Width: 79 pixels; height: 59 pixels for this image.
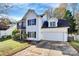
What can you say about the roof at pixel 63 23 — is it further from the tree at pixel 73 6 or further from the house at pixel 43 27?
the tree at pixel 73 6

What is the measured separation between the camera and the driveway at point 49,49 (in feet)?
6.42

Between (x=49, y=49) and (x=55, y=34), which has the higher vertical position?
(x=55, y=34)

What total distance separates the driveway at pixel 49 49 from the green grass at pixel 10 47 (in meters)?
0.04

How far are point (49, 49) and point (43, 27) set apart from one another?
224 millimetres

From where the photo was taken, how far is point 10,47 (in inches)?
77.9

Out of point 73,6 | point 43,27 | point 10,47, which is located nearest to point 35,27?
point 43,27

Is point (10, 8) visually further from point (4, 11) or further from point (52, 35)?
point (52, 35)

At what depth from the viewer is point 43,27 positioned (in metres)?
2.02

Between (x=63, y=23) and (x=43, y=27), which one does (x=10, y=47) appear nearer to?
(x=43, y=27)

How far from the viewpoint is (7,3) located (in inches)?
78.2

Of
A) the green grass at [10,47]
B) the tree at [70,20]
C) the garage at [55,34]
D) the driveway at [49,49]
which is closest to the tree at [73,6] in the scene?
the tree at [70,20]

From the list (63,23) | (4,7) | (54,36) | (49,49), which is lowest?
(49,49)

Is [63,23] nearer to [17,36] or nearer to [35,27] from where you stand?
[35,27]

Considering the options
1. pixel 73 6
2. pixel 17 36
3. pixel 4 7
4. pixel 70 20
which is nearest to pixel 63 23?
pixel 70 20
